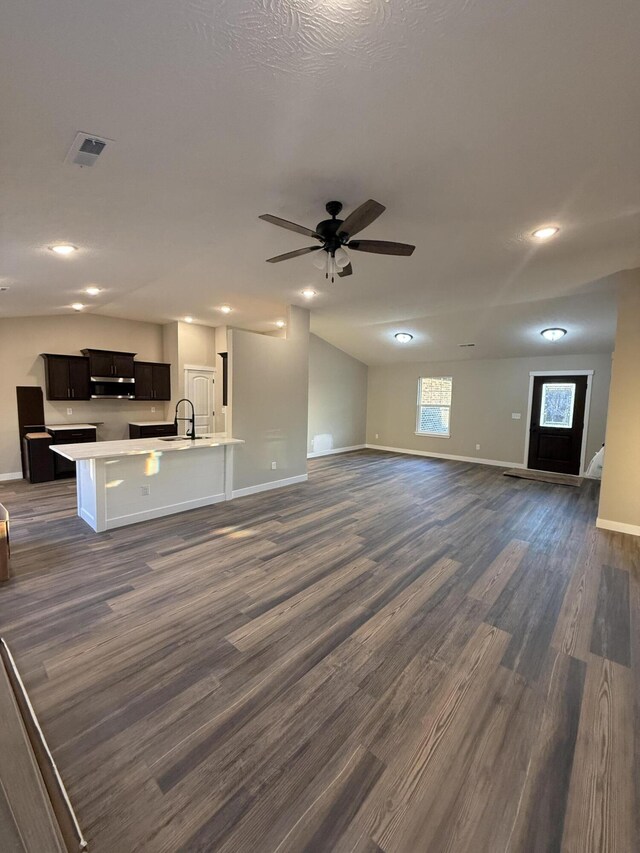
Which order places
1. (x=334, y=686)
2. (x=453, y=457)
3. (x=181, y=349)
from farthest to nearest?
1. (x=453, y=457)
2. (x=181, y=349)
3. (x=334, y=686)

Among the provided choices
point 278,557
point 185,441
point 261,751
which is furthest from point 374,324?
point 261,751

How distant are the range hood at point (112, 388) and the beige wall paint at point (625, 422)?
305 inches

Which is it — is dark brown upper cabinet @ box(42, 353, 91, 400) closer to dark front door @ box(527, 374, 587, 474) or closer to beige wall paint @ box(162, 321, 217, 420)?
beige wall paint @ box(162, 321, 217, 420)

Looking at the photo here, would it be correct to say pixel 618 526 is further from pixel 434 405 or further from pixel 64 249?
pixel 64 249

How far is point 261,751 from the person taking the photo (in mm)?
1561

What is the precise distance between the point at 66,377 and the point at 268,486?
4.15 meters

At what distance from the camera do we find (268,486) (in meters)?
5.74

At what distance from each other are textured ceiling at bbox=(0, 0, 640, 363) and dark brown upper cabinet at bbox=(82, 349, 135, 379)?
2953 millimetres

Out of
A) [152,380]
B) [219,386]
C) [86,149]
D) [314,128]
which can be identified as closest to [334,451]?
[219,386]

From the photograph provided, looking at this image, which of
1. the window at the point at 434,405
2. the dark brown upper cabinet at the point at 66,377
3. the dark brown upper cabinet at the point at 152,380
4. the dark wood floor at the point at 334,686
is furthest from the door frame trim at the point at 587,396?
the dark brown upper cabinet at the point at 66,377

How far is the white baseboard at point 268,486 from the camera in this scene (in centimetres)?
532

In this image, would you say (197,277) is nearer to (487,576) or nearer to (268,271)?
(268,271)

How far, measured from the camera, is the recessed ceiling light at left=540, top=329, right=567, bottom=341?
244 inches

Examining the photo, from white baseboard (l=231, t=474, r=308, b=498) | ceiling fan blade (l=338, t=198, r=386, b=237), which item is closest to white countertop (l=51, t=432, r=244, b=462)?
white baseboard (l=231, t=474, r=308, b=498)
